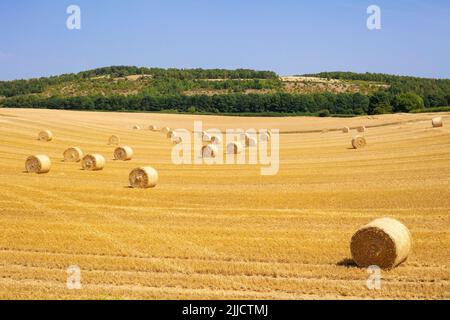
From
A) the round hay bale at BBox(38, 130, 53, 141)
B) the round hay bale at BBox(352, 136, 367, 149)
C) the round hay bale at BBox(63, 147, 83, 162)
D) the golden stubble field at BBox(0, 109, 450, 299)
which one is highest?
the round hay bale at BBox(38, 130, 53, 141)

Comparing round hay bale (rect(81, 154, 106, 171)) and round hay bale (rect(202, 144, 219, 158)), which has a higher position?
round hay bale (rect(202, 144, 219, 158))

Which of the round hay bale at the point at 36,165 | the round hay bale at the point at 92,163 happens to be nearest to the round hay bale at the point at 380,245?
the round hay bale at the point at 36,165

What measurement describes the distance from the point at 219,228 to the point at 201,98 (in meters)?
116

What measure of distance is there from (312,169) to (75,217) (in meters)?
18.0

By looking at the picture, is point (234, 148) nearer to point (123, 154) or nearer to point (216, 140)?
point (123, 154)

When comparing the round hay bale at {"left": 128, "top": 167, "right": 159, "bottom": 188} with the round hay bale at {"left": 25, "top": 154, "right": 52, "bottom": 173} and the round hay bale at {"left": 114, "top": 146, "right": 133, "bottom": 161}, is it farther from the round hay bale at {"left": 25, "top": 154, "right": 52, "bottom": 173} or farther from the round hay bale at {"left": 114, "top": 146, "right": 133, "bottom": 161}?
the round hay bale at {"left": 114, "top": 146, "right": 133, "bottom": 161}

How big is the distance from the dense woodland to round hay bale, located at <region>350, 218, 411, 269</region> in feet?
320

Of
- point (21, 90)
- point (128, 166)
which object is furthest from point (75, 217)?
point (21, 90)

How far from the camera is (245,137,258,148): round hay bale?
4998 cm

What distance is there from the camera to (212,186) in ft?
Result: 90.3

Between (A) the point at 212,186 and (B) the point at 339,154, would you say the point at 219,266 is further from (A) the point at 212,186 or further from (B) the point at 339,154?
(B) the point at 339,154

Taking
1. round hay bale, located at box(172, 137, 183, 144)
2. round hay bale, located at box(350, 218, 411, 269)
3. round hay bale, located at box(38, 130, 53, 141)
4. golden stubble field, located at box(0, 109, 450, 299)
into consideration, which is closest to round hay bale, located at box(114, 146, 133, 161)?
golden stubble field, located at box(0, 109, 450, 299)

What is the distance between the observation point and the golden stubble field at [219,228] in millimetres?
12188
